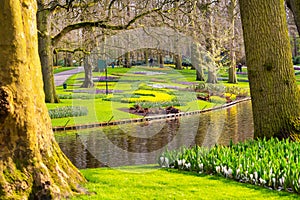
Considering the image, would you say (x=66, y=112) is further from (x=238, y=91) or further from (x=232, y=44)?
(x=232, y=44)

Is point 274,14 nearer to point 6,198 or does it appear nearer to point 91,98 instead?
point 6,198

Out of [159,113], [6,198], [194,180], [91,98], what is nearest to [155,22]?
[159,113]

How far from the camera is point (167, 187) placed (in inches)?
219

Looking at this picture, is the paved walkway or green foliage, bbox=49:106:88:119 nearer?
green foliage, bbox=49:106:88:119

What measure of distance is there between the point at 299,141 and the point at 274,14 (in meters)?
2.35

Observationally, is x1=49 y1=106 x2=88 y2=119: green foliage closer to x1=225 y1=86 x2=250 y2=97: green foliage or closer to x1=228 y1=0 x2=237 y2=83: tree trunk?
x1=225 y1=86 x2=250 y2=97: green foliage

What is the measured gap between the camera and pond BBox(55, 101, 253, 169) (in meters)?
9.92

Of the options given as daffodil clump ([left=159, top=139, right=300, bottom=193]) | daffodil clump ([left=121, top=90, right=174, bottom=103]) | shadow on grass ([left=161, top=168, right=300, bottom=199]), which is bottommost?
daffodil clump ([left=121, top=90, right=174, bottom=103])

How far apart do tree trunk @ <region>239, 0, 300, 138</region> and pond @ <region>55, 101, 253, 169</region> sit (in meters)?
1.76

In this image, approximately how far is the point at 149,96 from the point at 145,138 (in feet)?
38.1

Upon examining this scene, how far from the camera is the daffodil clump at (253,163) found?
551cm

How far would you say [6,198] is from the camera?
4617mm

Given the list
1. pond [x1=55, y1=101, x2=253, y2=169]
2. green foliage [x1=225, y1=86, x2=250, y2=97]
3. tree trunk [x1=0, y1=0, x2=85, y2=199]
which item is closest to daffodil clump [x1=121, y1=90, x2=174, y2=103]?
pond [x1=55, y1=101, x2=253, y2=169]

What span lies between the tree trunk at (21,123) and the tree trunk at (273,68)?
14.0 ft
